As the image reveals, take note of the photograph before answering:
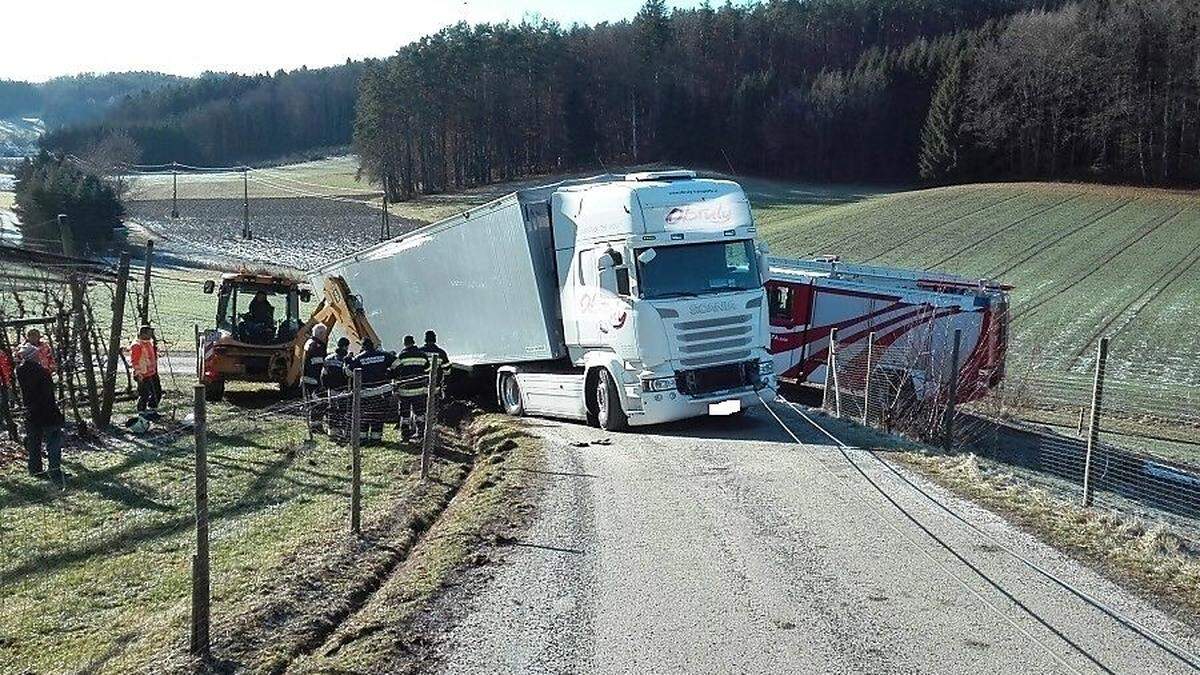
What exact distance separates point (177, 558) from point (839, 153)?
79.6 meters

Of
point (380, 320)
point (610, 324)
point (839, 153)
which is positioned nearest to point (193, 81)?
point (839, 153)

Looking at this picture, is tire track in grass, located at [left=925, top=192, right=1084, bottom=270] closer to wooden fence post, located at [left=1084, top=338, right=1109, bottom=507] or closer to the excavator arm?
the excavator arm

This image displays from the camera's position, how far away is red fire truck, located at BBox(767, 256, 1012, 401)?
68.2 ft

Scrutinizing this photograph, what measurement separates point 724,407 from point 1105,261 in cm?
3742

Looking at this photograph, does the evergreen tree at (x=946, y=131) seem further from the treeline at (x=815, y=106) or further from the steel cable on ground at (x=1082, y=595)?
the steel cable on ground at (x=1082, y=595)

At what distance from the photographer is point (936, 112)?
76.1m

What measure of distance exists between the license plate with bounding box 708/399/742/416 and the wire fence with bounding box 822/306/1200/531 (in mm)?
2650

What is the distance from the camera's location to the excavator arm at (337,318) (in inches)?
838

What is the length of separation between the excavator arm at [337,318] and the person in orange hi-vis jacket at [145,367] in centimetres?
325

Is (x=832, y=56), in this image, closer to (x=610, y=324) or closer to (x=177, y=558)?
(x=610, y=324)

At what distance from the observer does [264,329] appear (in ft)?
72.1

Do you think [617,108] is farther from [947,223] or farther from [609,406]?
[609,406]

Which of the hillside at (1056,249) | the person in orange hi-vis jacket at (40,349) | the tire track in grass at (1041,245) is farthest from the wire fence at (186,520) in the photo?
the tire track in grass at (1041,245)

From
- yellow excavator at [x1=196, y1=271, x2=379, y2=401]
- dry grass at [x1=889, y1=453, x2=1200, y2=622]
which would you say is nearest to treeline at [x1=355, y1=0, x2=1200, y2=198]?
yellow excavator at [x1=196, y1=271, x2=379, y2=401]
